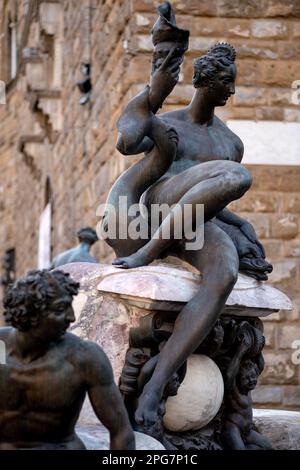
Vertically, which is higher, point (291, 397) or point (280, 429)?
point (280, 429)

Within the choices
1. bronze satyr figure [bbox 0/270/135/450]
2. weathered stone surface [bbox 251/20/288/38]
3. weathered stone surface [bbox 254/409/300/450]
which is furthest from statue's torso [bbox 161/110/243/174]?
weathered stone surface [bbox 251/20/288/38]

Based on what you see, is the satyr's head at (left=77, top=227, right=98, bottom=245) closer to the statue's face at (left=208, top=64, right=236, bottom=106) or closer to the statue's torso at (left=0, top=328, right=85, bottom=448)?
the statue's face at (left=208, top=64, right=236, bottom=106)

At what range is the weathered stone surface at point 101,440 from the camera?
381cm

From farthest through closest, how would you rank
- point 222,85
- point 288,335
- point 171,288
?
point 288,335 → point 222,85 → point 171,288

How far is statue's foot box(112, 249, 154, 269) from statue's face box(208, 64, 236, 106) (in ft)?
2.56

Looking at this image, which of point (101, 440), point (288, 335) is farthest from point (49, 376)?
point (288, 335)

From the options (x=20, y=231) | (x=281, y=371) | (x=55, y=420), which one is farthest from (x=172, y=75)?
(x=20, y=231)

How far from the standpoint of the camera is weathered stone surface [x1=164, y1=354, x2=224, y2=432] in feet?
14.5

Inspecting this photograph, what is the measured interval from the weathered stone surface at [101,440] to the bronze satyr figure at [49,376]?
0.25 metres

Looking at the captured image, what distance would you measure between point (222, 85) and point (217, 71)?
0.23 feet

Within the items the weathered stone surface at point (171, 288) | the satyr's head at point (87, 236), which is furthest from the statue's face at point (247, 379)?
the satyr's head at point (87, 236)

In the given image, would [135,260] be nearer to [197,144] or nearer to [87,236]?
[197,144]

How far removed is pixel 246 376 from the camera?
15.4 feet

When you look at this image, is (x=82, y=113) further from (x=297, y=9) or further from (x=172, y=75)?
(x=172, y=75)
